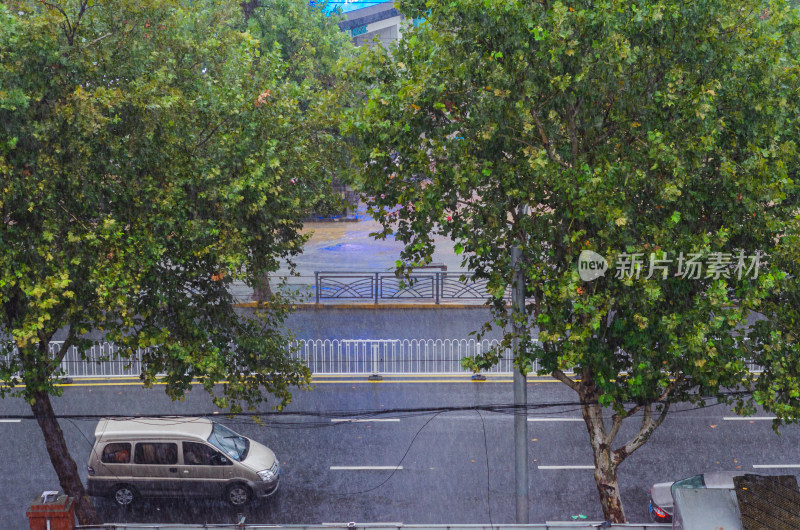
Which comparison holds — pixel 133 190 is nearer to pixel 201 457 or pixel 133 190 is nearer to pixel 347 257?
pixel 201 457

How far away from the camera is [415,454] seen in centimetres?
1444

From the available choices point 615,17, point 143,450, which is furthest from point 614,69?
point 143,450

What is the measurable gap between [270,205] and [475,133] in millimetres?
3531

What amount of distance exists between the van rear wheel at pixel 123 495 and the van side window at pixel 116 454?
427 mm

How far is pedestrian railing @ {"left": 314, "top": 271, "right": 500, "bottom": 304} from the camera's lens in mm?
22844

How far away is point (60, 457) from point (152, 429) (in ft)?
6.23

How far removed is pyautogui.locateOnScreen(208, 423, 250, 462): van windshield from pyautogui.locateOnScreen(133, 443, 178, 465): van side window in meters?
0.64

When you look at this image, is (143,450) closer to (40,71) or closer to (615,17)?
(40,71)

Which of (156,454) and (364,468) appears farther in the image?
(364,468)

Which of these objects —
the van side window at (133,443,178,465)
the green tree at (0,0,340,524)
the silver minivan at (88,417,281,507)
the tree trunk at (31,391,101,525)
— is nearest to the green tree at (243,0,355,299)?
the green tree at (0,0,340,524)

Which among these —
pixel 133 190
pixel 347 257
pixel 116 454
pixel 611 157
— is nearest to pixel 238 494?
pixel 116 454

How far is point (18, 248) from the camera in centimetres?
944

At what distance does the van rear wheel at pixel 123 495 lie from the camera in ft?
41.4

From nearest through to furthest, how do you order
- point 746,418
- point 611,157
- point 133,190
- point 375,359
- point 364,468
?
1. point 611,157
2. point 133,190
3. point 364,468
4. point 746,418
5. point 375,359
